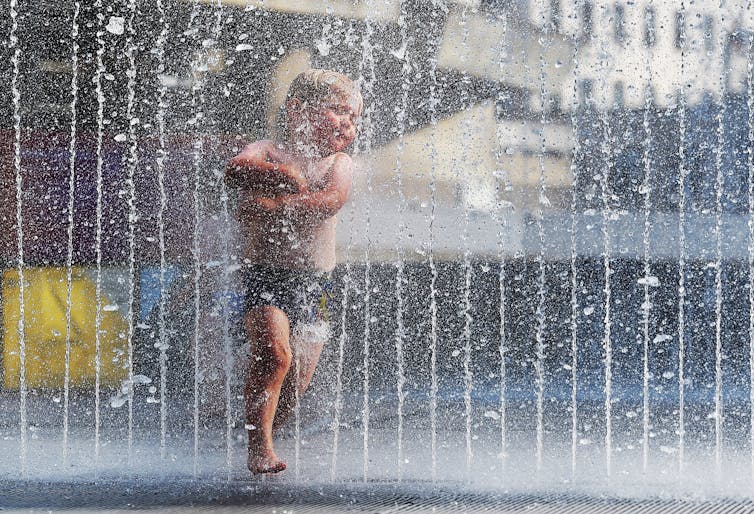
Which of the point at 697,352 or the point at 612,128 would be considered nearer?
the point at 612,128

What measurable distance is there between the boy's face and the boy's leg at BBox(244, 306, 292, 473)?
691mm

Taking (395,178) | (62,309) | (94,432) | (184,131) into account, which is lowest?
(94,432)

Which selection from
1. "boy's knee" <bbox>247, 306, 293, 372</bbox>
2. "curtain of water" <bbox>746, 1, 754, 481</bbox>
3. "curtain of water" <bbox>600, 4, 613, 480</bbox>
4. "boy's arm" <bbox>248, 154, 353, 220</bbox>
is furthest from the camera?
"curtain of water" <bbox>746, 1, 754, 481</bbox>

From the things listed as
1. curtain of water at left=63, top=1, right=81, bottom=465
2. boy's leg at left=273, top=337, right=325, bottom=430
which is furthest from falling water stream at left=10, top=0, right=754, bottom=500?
boy's leg at left=273, top=337, right=325, bottom=430

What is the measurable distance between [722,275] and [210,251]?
375cm

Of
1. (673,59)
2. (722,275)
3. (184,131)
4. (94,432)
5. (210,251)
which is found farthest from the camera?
(722,275)

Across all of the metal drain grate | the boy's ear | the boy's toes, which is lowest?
the metal drain grate

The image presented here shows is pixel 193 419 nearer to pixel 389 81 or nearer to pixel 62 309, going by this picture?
pixel 62 309

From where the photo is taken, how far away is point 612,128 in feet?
17.9

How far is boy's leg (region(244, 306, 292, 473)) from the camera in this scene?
10.1 ft

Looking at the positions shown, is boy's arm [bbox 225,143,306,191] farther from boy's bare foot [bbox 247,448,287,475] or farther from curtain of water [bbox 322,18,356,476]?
curtain of water [bbox 322,18,356,476]

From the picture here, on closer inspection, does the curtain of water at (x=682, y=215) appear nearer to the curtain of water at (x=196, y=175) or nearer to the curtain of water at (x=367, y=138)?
the curtain of water at (x=367, y=138)

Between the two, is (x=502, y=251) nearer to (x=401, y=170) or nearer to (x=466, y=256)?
(x=466, y=256)

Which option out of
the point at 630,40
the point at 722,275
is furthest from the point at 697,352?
the point at 630,40
